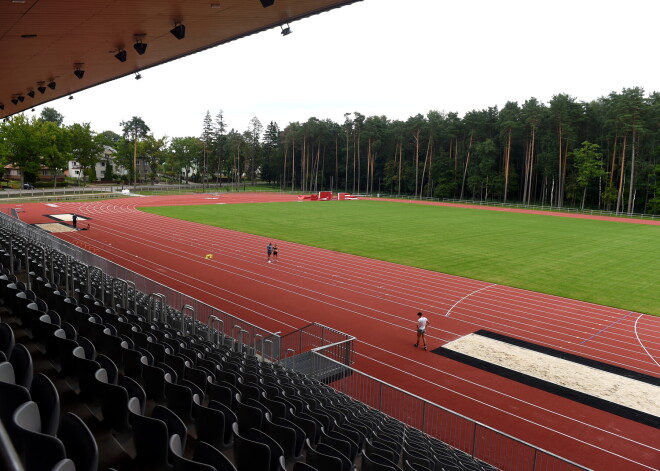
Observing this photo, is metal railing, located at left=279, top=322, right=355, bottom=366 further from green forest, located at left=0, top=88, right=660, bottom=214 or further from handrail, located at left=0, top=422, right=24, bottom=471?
green forest, located at left=0, top=88, right=660, bottom=214

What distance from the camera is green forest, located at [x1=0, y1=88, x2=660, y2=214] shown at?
225ft

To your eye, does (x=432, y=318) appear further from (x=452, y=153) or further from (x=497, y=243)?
(x=452, y=153)

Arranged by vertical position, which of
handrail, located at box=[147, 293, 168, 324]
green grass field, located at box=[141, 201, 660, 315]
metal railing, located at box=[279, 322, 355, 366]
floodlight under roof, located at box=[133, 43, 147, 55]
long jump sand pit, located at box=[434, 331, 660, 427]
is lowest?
long jump sand pit, located at box=[434, 331, 660, 427]

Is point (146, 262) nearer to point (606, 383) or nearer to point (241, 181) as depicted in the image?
point (606, 383)

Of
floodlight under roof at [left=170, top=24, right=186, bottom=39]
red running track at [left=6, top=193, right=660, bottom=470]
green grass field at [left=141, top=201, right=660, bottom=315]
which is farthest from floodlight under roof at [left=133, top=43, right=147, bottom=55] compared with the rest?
green grass field at [left=141, top=201, right=660, bottom=315]

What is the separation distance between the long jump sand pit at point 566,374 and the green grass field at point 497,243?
7939mm

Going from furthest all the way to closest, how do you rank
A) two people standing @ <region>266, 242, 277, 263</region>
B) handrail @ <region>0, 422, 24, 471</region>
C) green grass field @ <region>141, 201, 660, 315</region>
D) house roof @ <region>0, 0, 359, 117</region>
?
two people standing @ <region>266, 242, 277, 263</region>
green grass field @ <region>141, 201, 660, 315</region>
house roof @ <region>0, 0, 359, 117</region>
handrail @ <region>0, 422, 24, 471</region>

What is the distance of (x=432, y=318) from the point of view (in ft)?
61.5

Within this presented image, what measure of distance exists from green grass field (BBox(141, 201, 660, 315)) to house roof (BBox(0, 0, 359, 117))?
727 inches

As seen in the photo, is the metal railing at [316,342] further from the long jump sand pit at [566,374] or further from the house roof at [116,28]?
the house roof at [116,28]

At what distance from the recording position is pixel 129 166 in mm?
95938

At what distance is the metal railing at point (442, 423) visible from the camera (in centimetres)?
916

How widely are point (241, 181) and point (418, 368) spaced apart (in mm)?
115799

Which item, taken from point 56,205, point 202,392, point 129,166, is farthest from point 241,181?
point 202,392
